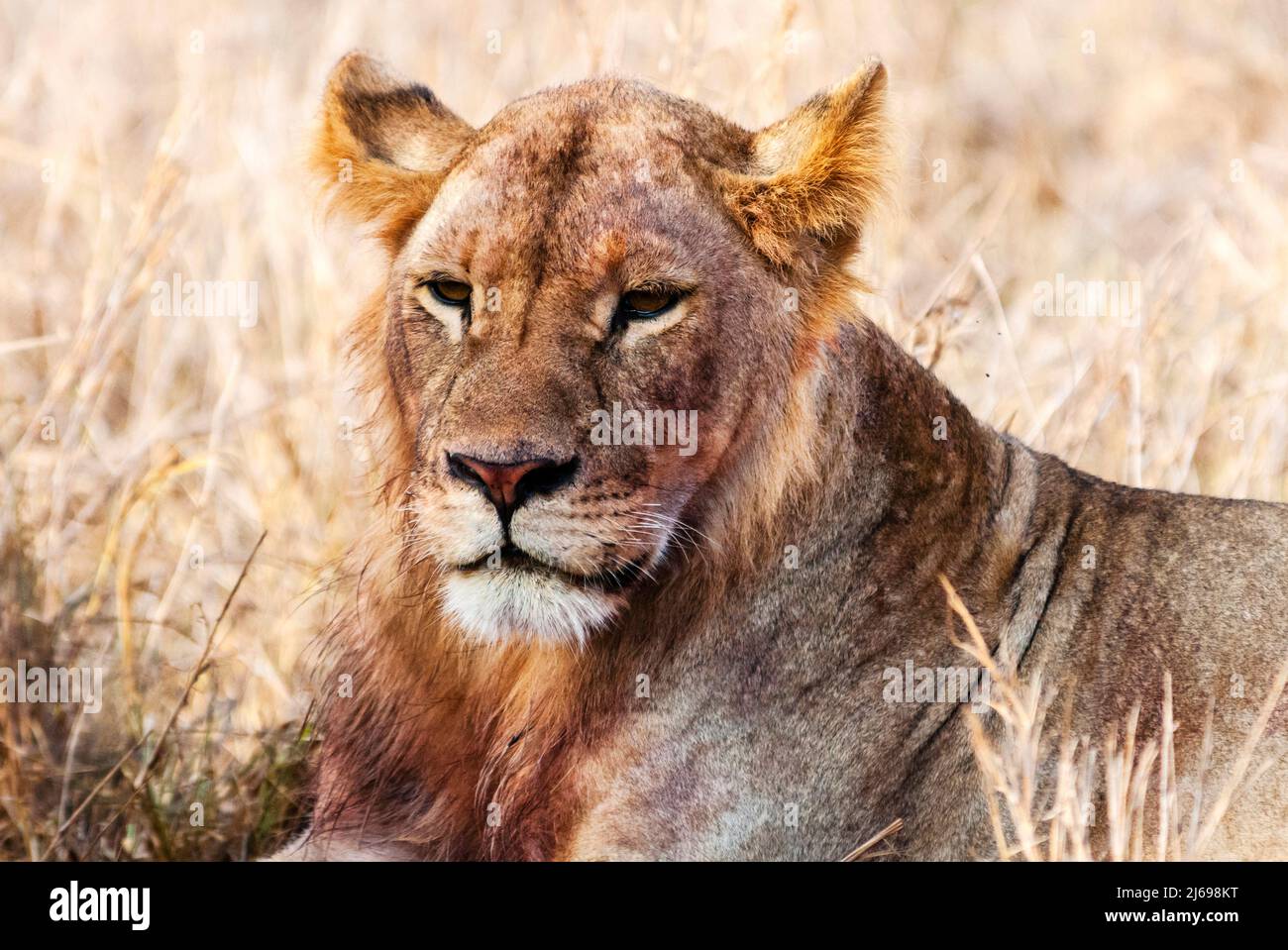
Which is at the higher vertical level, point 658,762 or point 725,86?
point 725,86

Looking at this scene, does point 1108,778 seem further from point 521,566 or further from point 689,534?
point 521,566

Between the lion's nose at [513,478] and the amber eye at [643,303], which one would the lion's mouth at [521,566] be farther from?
the amber eye at [643,303]

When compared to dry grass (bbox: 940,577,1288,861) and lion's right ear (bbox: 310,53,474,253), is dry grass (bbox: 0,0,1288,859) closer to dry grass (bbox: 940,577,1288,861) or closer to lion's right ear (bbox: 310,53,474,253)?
dry grass (bbox: 940,577,1288,861)

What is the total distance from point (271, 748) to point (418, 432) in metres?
1.54

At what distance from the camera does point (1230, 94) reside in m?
10.1

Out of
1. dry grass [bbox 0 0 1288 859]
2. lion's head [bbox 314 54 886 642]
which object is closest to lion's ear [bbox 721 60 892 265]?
lion's head [bbox 314 54 886 642]

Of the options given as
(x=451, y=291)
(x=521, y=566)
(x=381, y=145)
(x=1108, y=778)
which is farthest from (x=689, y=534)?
(x=381, y=145)

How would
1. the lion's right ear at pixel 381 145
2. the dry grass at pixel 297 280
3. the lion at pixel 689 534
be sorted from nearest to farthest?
the lion at pixel 689 534, the lion's right ear at pixel 381 145, the dry grass at pixel 297 280

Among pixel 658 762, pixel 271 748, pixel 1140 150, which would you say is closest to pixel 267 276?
pixel 271 748

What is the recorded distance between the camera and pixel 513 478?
323 cm

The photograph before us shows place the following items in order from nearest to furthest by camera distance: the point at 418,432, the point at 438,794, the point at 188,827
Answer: the point at 418,432 < the point at 438,794 < the point at 188,827

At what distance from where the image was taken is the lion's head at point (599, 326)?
3.30 metres

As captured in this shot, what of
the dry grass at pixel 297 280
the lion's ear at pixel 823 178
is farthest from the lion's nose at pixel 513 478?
the dry grass at pixel 297 280

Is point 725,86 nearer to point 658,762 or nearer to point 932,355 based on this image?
point 932,355
